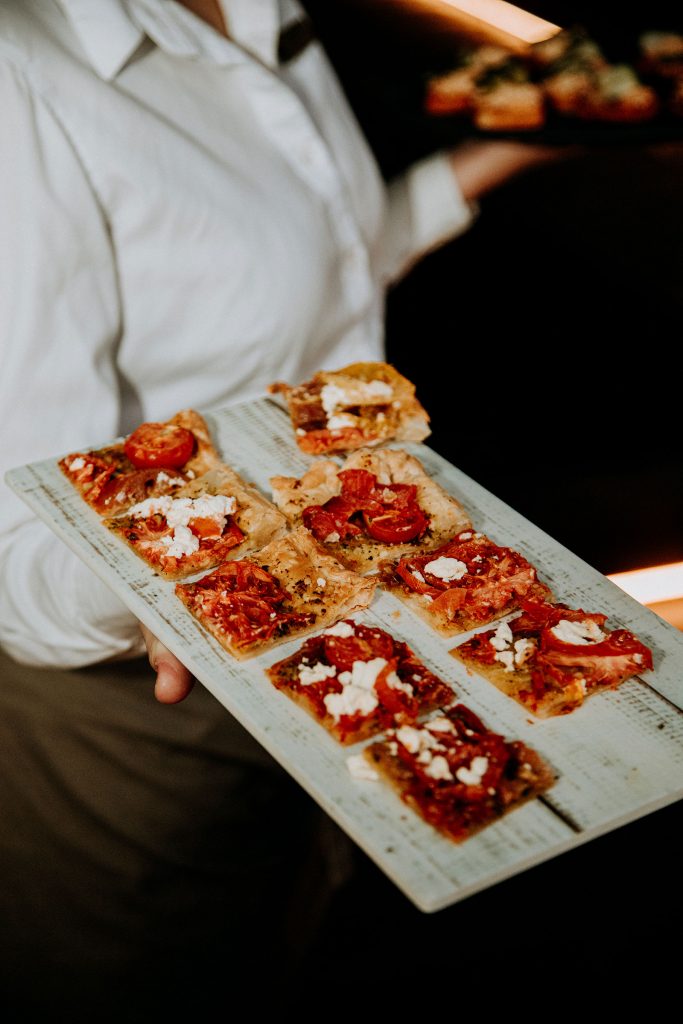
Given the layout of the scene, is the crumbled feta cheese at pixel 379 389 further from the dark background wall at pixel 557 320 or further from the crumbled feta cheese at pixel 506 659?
the crumbled feta cheese at pixel 506 659

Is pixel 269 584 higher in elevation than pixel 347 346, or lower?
higher

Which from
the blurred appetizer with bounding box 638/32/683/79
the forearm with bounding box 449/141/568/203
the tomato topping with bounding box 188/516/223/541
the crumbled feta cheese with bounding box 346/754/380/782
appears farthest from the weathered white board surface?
the blurred appetizer with bounding box 638/32/683/79

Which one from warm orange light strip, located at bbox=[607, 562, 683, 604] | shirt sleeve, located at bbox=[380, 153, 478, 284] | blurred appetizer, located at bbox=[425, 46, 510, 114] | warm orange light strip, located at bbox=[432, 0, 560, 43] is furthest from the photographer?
blurred appetizer, located at bbox=[425, 46, 510, 114]

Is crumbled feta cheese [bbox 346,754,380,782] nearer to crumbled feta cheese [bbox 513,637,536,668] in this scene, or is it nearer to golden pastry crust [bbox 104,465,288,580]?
crumbled feta cheese [bbox 513,637,536,668]

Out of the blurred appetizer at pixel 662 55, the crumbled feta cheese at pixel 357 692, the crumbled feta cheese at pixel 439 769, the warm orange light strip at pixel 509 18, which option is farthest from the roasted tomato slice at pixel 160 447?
the blurred appetizer at pixel 662 55

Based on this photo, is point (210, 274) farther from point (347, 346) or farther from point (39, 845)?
point (39, 845)

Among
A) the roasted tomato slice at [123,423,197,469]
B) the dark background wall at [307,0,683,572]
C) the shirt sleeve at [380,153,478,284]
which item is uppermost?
the roasted tomato slice at [123,423,197,469]

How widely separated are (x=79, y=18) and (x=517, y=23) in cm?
187

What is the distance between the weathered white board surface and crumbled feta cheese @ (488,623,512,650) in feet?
0.20

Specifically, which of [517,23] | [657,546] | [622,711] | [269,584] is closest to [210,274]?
[269,584]

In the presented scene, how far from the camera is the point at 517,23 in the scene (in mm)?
3428

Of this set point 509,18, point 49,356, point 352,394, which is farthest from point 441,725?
point 509,18

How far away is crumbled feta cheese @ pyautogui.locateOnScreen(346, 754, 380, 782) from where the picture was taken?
1356 mm

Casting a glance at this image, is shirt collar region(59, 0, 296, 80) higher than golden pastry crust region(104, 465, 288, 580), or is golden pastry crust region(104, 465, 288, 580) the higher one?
shirt collar region(59, 0, 296, 80)
